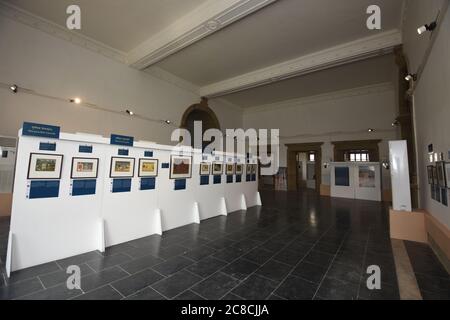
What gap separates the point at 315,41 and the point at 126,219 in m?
7.10

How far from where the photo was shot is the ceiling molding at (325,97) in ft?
31.1

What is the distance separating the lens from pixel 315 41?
20.3 ft

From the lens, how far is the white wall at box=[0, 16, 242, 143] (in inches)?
196

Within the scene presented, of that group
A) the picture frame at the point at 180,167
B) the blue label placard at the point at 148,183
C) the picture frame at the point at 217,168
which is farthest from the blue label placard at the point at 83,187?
the picture frame at the point at 217,168

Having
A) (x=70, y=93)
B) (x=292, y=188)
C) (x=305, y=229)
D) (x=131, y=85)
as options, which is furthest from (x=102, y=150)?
(x=292, y=188)

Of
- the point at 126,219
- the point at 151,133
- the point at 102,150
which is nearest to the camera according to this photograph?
the point at 102,150

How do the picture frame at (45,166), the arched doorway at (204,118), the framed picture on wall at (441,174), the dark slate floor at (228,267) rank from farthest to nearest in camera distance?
the arched doorway at (204,118), the framed picture on wall at (441,174), the picture frame at (45,166), the dark slate floor at (228,267)

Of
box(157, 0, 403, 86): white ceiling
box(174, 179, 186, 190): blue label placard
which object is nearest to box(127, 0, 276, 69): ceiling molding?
box(157, 0, 403, 86): white ceiling

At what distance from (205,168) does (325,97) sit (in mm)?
9025

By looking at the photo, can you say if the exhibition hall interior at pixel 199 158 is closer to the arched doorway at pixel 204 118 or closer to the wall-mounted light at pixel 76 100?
the wall-mounted light at pixel 76 100

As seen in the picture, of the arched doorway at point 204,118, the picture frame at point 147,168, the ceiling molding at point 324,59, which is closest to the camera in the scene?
the picture frame at point 147,168

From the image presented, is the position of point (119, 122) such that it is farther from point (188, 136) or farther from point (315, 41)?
point (315, 41)

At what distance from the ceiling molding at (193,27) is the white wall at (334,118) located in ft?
26.4
